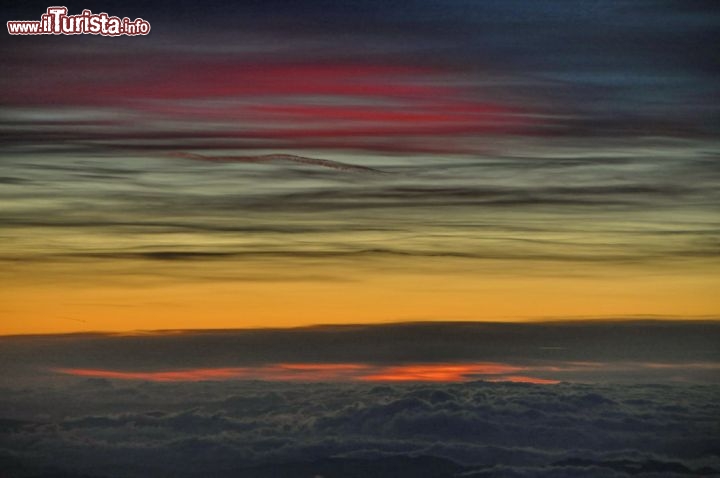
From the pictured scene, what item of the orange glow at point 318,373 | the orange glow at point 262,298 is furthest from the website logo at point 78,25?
the orange glow at point 318,373

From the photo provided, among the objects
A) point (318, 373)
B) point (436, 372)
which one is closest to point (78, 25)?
point (318, 373)

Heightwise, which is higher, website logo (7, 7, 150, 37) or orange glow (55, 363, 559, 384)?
website logo (7, 7, 150, 37)

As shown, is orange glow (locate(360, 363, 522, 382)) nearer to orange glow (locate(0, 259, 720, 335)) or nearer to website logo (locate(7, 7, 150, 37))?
orange glow (locate(0, 259, 720, 335))

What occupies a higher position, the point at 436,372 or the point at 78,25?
the point at 78,25

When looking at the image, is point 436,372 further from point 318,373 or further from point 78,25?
point 78,25

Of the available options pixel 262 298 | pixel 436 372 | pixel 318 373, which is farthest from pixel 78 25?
pixel 436 372

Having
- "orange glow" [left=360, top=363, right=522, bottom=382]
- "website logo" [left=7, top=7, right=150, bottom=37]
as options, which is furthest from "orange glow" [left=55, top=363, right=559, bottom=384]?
"website logo" [left=7, top=7, right=150, bottom=37]

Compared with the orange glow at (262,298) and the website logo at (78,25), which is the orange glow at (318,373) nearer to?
the orange glow at (262,298)

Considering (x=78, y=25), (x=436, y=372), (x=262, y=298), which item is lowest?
(x=436, y=372)

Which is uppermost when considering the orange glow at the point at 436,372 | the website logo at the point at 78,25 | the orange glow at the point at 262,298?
the website logo at the point at 78,25
